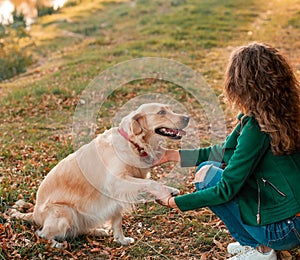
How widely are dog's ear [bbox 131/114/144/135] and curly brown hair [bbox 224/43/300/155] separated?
3.53 ft

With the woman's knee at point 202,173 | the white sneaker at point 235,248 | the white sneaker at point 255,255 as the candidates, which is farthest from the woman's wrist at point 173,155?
the white sneaker at point 255,255

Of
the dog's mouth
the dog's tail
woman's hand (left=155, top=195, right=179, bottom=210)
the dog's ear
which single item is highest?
the dog's ear

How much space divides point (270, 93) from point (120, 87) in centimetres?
653

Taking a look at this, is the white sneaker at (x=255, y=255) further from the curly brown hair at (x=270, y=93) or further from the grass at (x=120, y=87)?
the curly brown hair at (x=270, y=93)

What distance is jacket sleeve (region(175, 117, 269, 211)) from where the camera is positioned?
10.0ft

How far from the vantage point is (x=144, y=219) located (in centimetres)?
469

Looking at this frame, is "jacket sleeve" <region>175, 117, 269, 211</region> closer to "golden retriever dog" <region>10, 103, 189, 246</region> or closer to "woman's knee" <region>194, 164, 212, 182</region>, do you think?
"woman's knee" <region>194, 164, 212, 182</region>

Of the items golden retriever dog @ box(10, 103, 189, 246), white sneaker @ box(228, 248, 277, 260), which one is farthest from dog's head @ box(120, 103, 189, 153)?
white sneaker @ box(228, 248, 277, 260)

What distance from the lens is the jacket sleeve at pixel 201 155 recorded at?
3.81 meters

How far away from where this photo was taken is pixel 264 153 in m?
3.11

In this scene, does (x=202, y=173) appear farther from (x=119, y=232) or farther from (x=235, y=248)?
(x=119, y=232)

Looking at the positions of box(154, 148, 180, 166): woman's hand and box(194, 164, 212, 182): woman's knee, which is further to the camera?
box(154, 148, 180, 166): woman's hand

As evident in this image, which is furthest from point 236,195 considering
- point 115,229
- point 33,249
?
point 33,249

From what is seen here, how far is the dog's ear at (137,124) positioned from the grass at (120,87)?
103 centimetres
